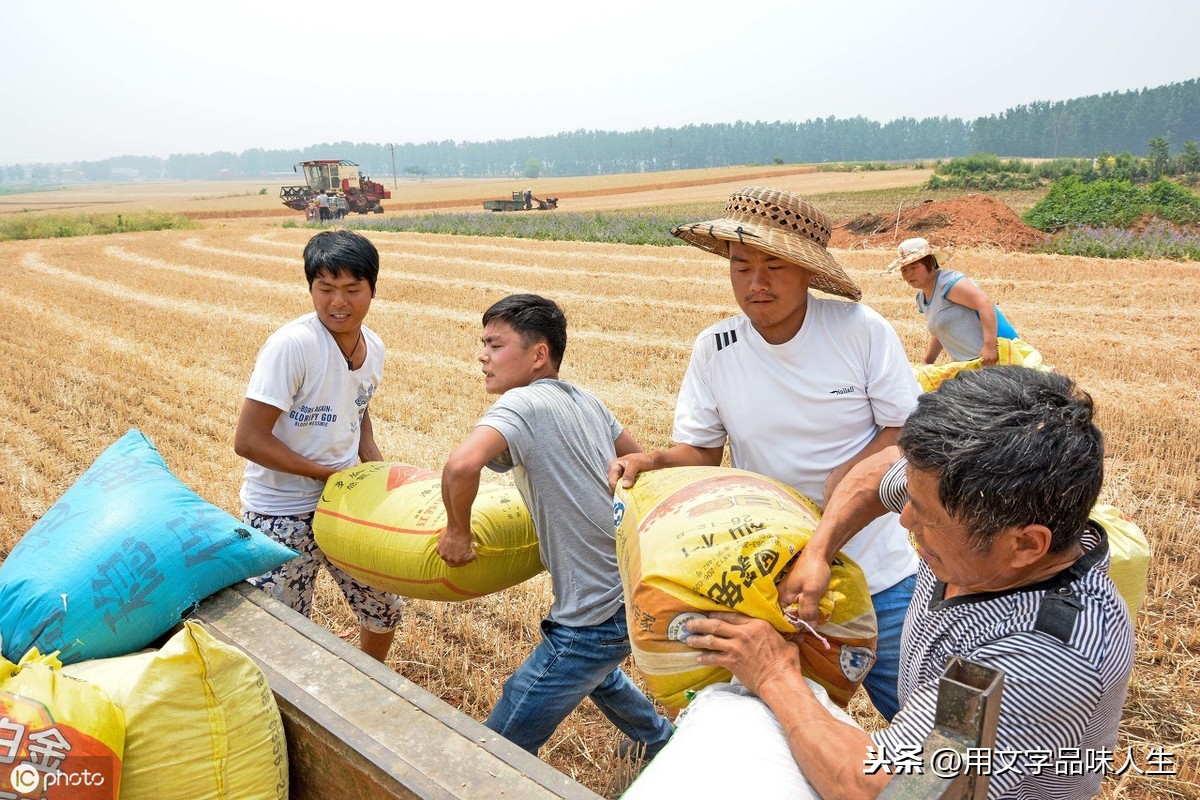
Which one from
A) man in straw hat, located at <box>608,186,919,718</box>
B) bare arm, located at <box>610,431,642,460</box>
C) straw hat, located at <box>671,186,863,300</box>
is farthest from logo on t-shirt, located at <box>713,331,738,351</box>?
bare arm, located at <box>610,431,642,460</box>

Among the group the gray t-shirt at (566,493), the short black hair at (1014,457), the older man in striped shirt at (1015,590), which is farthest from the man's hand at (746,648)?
the gray t-shirt at (566,493)

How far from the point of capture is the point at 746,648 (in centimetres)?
139

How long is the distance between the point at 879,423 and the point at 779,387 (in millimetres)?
261

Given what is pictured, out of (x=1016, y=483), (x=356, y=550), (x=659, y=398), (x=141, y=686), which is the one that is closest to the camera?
(x=1016, y=483)

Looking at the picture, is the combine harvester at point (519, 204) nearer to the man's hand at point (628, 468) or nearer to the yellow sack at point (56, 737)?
the man's hand at point (628, 468)

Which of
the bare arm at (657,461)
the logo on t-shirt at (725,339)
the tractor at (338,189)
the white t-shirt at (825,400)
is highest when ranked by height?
the tractor at (338,189)

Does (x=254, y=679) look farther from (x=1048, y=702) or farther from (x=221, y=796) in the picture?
(x=1048, y=702)

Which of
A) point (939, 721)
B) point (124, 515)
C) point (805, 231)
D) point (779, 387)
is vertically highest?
point (805, 231)

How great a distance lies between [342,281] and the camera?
2.54m

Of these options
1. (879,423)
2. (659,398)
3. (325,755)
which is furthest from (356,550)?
(659,398)

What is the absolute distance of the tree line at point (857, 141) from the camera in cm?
9900

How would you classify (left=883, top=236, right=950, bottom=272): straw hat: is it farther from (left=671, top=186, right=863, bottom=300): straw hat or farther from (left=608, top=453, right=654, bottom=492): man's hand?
(left=608, top=453, right=654, bottom=492): man's hand

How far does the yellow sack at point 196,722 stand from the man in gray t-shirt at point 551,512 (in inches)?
23.1

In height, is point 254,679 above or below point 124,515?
below
